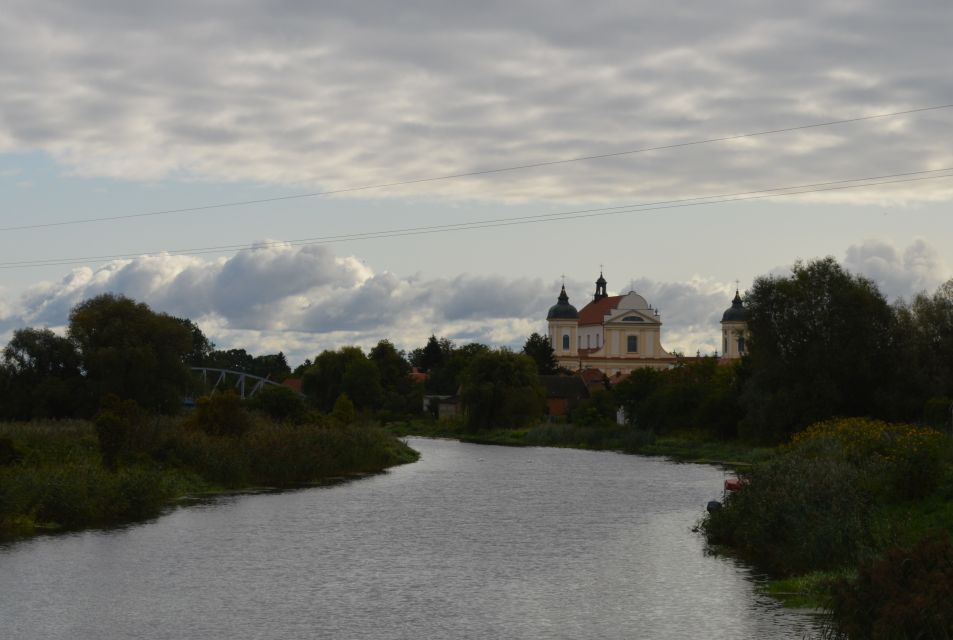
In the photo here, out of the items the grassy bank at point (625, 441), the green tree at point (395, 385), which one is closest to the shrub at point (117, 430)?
the grassy bank at point (625, 441)

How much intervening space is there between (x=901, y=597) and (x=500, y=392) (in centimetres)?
10257

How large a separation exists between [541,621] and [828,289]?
5601cm

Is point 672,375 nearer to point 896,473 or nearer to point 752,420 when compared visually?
point 752,420

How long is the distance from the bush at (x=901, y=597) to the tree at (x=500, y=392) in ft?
331

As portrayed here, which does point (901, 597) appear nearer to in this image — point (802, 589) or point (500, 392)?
point (802, 589)

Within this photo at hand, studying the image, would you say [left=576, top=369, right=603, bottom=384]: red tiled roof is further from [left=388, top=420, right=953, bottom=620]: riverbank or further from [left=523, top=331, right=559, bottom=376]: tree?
[left=388, top=420, right=953, bottom=620]: riverbank

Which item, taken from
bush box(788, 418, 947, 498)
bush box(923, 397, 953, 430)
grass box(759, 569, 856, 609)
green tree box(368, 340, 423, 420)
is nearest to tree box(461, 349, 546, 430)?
green tree box(368, 340, 423, 420)

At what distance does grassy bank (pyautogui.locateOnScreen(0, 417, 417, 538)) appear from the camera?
37.4 meters

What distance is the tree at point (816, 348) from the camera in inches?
2894

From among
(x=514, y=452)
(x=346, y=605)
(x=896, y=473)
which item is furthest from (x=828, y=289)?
(x=346, y=605)

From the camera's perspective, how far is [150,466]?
157 ft

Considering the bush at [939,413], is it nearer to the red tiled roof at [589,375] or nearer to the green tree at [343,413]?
the green tree at [343,413]

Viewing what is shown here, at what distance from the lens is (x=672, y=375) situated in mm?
107500

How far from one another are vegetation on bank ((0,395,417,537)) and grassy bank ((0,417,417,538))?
0.04 metres
